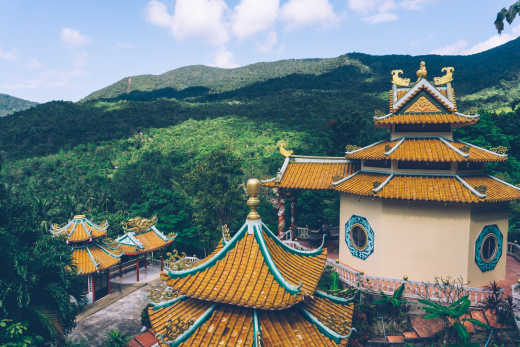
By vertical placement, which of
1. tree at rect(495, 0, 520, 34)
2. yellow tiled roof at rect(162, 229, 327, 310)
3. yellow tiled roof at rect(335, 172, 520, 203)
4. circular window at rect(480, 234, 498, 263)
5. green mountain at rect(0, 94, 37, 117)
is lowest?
circular window at rect(480, 234, 498, 263)

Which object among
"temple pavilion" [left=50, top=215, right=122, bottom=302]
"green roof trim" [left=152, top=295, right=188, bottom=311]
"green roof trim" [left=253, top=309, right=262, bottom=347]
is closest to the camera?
"green roof trim" [left=253, top=309, right=262, bottom=347]

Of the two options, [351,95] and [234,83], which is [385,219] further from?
[234,83]

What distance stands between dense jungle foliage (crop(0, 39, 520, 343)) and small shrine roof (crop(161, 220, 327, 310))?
6.38 m

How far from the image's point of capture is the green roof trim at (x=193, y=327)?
557 centimetres

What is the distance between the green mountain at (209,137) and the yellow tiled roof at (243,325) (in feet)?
46.1

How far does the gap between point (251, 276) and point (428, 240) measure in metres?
9.52

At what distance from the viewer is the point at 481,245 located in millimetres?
12602

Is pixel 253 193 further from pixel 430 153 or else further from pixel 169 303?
pixel 430 153

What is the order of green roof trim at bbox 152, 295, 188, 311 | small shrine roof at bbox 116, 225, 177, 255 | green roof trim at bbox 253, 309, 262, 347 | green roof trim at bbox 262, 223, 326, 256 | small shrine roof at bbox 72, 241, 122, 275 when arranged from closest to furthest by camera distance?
1. green roof trim at bbox 253, 309, 262, 347
2. green roof trim at bbox 152, 295, 188, 311
3. green roof trim at bbox 262, 223, 326, 256
4. small shrine roof at bbox 72, 241, 122, 275
5. small shrine roof at bbox 116, 225, 177, 255

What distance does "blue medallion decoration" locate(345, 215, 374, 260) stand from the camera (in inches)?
544

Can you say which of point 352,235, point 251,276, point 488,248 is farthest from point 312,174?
point 251,276

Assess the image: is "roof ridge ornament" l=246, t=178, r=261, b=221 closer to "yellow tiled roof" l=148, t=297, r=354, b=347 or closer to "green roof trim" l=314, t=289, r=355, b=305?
"yellow tiled roof" l=148, t=297, r=354, b=347

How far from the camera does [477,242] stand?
1248cm

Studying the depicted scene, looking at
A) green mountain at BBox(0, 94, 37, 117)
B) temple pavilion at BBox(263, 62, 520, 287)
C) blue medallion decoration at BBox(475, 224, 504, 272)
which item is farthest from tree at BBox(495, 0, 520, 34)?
green mountain at BBox(0, 94, 37, 117)
